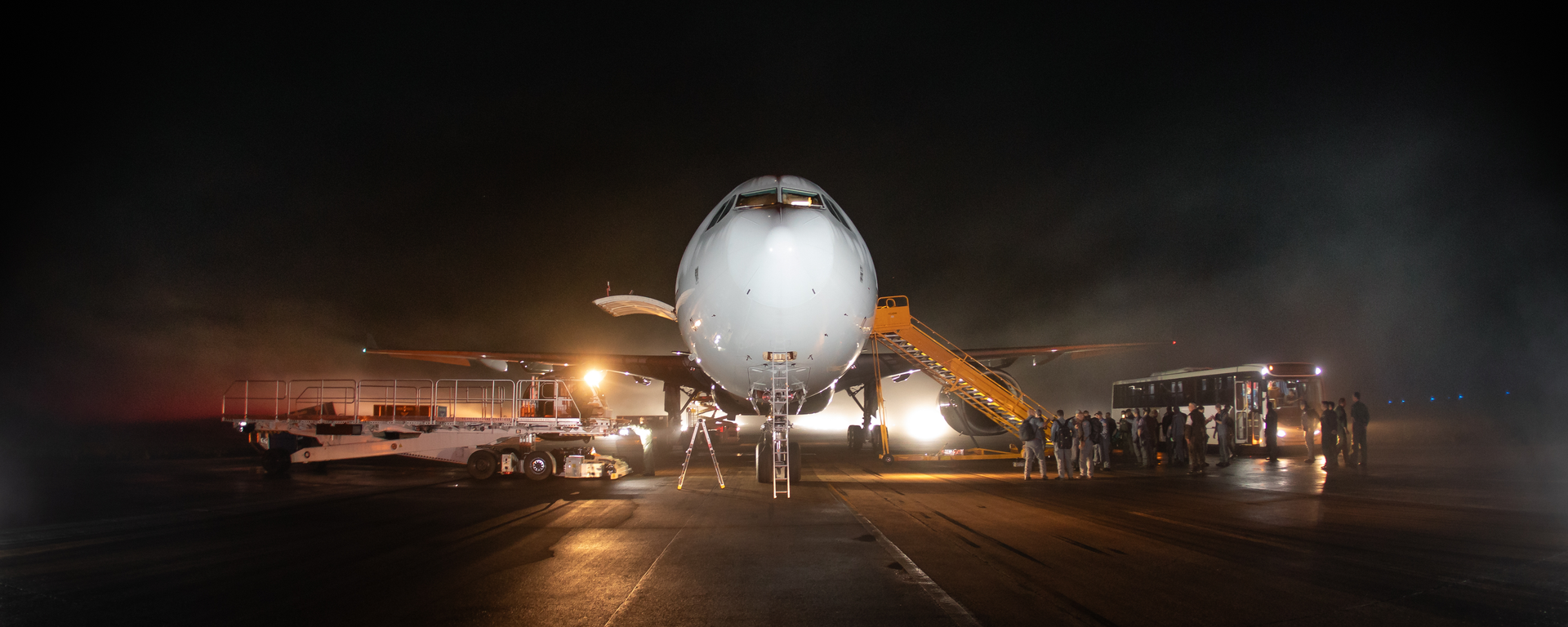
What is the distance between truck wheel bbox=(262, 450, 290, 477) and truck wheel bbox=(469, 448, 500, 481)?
15.1 feet

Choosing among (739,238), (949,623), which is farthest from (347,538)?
(949,623)

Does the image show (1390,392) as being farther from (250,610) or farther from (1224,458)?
(250,610)

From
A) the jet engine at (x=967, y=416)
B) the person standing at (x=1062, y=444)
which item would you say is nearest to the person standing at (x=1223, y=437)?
the jet engine at (x=967, y=416)

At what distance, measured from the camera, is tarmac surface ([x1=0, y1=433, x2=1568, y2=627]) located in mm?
4883

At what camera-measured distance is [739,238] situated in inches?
373

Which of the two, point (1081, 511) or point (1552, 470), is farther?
point (1552, 470)

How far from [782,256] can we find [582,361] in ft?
43.5

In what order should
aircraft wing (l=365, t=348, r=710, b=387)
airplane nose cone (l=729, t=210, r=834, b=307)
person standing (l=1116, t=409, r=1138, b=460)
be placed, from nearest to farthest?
airplane nose cone (l=729, t=210, r=834, b=307), aircraft wing (l=365, t=348, r=710, b=387), person standing (l=1116, t=409, r=1138, b=460)

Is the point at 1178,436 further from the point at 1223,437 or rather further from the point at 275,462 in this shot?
the point at 275,462

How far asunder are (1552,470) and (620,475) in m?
17.5

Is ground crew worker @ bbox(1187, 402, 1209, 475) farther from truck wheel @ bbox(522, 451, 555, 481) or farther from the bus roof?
truck wheel @ bbox(522, 451, 555, 481)

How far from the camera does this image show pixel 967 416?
18.3 meters

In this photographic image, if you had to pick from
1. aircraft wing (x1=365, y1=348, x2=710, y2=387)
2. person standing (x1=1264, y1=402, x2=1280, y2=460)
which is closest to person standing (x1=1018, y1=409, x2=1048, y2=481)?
aircraft wing (x1=365, y1=348, x2=710, y2=387)

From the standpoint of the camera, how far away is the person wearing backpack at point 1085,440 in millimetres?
15076
